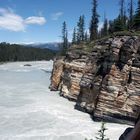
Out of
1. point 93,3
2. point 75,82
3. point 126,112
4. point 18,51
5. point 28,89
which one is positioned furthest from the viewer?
point 18,51

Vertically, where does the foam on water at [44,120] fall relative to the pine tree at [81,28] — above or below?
below

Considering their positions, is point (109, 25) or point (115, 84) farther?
point (109, 25)

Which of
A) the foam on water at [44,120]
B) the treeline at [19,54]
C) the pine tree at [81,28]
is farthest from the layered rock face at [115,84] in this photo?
the treeline at [19,54]

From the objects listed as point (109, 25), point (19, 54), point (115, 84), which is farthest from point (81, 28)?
point (19, 54)

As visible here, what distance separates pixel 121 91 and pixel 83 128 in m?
5.13

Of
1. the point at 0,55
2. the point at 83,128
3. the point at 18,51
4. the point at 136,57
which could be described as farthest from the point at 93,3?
the point at 18,51

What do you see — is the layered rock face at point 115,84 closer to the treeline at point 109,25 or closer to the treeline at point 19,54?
the treeline at point 109,25

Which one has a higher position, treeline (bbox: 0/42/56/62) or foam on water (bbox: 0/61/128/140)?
treeline (bbox: 0/42/56/62)

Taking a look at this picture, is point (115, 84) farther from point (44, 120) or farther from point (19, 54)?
point (19, 54)

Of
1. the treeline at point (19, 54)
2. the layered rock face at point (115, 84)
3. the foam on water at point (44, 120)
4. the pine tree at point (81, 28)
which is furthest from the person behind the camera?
the treeline at point (19, 54)

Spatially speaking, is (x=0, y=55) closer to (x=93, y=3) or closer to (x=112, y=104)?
(x=93, y=3)

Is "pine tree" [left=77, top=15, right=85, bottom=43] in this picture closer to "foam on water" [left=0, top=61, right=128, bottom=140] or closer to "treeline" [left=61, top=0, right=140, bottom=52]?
"treeline" [left=61, top=0, right=140, bottom=52]

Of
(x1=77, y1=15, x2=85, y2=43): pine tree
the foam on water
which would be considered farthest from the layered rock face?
(x1=77, y1=15, x2=85, y2=43): pine tree

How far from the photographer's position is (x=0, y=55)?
16212cm
